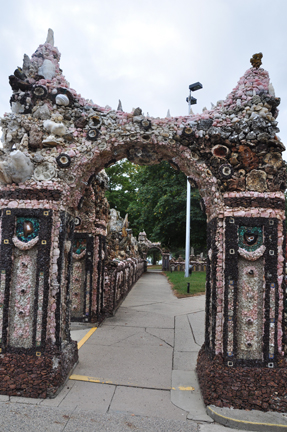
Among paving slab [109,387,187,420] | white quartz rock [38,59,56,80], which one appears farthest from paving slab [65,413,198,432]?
white quartz rock [38,59,56,80]

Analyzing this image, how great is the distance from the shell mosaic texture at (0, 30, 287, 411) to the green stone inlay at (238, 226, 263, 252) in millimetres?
14

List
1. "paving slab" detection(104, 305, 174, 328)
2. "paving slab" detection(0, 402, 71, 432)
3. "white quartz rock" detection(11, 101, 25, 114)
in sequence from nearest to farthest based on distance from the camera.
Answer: "paving slab" detection(0, 402, 71, 432)
"white quartz rock" detection(11, 101, 25, 114)
"paving slab" detection(104, 305, 174, 328)

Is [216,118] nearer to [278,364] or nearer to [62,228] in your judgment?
[62,228]

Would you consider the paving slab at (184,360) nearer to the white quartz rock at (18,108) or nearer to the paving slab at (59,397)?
the paving slab at (59,397)

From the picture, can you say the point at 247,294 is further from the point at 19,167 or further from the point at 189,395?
the point at 19,167

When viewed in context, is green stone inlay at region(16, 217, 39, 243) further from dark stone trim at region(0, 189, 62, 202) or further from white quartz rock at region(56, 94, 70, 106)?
white quartz rock at region(56, 94, 70, 106)

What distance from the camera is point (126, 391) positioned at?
14.4ft

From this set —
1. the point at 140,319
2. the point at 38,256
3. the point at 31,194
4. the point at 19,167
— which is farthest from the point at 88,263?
the point at 19,167

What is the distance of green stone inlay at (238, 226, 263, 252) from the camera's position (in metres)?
Answer: 4.38

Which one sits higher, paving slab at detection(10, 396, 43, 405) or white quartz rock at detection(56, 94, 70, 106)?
white quartz rock at detection(56, 94, 70, 106)

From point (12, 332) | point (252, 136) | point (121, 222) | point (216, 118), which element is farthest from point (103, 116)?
point (121, 222)

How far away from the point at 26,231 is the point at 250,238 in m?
3.23

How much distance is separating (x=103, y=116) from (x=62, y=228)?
1863 mm

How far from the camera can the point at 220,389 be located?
4.03 metres
